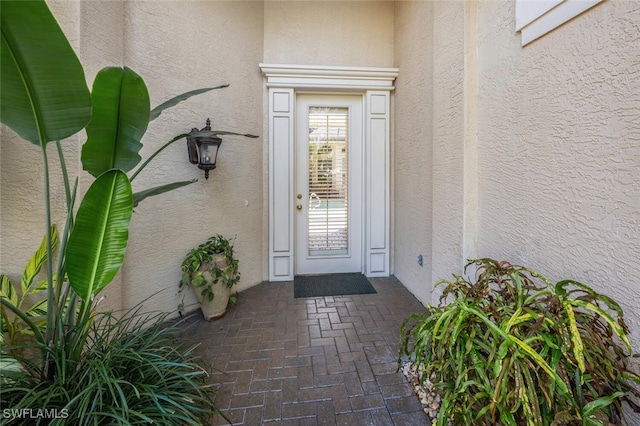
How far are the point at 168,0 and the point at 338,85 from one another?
202cm

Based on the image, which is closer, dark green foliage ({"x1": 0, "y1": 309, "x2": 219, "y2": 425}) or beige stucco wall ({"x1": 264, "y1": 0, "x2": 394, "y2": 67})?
dark green foliage ({"x1": 0, "y1": 309, "x2": 219, "y2": 425})

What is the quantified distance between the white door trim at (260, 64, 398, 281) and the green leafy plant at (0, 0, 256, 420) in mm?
2151

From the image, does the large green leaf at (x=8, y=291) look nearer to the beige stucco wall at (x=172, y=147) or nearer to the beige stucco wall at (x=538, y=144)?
the beige stucco wall at (x=172, y=147)

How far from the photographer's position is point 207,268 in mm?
2480

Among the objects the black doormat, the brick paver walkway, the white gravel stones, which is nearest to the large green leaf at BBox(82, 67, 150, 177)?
the brick paver walkway

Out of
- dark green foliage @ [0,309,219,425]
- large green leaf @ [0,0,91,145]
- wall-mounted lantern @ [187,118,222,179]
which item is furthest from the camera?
wall-mounted lantern @ [187,118,222,179]

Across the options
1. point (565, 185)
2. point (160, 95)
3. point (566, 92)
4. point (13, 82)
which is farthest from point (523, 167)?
point (160, 95)

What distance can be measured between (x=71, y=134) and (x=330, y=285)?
2.87 meters

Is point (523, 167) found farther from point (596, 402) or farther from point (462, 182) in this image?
point (596, 402)

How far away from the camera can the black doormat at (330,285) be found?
124 inches

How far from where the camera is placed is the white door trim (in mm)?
3391

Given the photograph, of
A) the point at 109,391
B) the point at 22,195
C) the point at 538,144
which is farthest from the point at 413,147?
the point at 22,195

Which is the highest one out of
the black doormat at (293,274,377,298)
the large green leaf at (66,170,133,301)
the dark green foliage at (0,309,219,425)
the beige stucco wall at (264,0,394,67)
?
the beige stucco wall at (264,0,394,67)

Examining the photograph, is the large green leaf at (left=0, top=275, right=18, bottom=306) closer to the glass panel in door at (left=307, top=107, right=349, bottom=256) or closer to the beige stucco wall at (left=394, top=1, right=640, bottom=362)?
the glass panel in door at (left=307, top=107, right=349, bottom=256)
